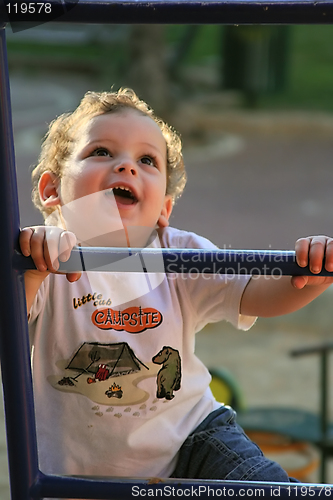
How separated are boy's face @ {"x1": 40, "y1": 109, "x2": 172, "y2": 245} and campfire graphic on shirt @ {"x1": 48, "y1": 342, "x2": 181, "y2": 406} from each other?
0.77 ft

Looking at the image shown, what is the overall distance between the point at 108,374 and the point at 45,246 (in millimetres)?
428

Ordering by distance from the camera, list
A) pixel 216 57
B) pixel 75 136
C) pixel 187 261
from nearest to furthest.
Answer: pixel 187 261
pixel 75 136
pixel 216 57

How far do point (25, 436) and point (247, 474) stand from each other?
49 cm

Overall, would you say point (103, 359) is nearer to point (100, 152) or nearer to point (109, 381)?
point (109, 381)

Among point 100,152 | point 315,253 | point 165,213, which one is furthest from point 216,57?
point 315,253

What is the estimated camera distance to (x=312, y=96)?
464 inches

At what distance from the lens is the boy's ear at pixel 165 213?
1.45m

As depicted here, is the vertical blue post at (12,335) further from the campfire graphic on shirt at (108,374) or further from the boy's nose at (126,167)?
the boy's nose at (126,167)

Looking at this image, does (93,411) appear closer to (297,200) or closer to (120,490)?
(120,490)

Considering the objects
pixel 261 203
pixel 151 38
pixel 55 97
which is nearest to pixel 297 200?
pixel 261 203

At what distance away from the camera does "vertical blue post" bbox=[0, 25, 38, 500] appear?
0.85 metres

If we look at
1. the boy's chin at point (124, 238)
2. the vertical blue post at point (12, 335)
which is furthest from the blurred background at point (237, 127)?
the vertical blue post at point (12, 335)

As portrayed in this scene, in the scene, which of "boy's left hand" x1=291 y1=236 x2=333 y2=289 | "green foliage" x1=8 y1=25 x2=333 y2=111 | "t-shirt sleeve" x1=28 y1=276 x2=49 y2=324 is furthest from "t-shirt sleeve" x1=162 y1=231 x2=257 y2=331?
"green foliage" x1=8 y1=25 x2=333 y2=111

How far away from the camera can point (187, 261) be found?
2.78ft
